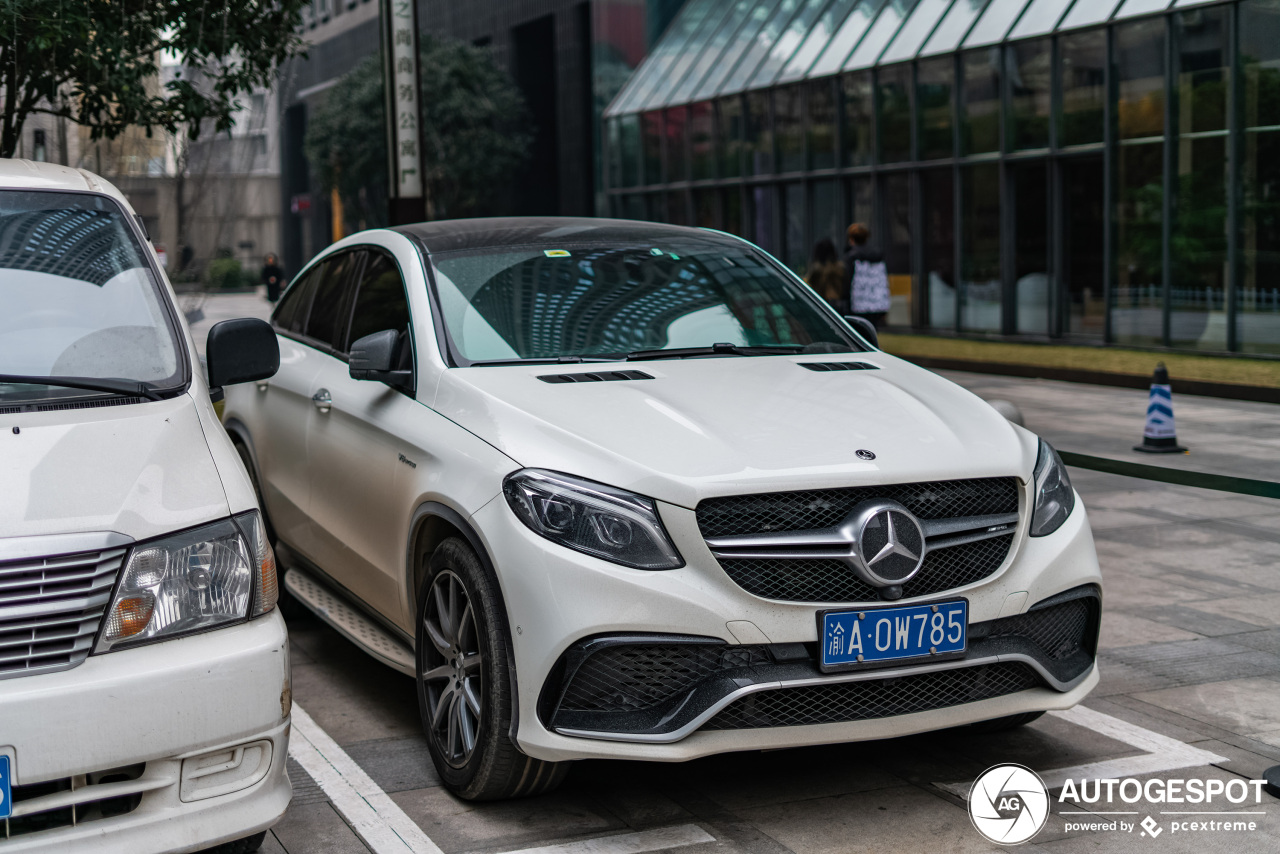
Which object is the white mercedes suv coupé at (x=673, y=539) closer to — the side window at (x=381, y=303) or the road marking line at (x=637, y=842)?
the side window at (x=381, y=303)

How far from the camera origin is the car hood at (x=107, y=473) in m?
3.18

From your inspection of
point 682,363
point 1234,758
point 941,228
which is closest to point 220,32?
point 682,363

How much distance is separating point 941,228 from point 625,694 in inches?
799

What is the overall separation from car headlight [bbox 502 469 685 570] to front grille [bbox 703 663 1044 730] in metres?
0.44

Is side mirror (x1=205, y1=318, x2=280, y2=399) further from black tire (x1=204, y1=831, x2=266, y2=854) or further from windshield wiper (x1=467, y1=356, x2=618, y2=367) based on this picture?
black tire (x1=204, y1=831, x2=266, y2=854)

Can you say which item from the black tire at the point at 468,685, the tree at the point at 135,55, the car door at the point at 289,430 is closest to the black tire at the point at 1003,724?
the black tire at the point at 468,685

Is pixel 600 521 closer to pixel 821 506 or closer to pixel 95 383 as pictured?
pixel 821 506

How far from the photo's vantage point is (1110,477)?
397 inches

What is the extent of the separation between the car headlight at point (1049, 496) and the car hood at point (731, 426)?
0.25 feet

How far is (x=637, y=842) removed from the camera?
12.6 ft

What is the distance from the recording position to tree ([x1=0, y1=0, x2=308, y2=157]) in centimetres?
802

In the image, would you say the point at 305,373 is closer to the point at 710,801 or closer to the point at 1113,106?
the point at 710,801

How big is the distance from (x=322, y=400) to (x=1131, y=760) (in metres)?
3.15

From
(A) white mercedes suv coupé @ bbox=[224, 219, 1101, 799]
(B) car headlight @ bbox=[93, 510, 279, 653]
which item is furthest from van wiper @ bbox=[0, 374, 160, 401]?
(A) white mercedes suv coupé @ bbox=[224, 219, 1101, 799]
